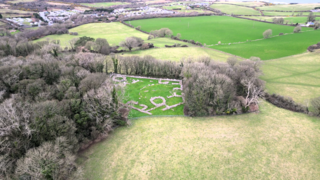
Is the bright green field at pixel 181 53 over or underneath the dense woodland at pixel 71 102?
over

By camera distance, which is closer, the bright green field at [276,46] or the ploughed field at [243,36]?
the bright green field at [276,46]

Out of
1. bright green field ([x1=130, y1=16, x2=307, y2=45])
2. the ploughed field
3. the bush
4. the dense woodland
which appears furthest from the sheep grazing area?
the bush

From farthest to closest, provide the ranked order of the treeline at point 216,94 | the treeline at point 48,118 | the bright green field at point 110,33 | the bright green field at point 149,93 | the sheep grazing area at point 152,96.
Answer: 1. the bright green field at point 110,33
2. the sheep grazing area at point 152,96
3. the bright green field at point 149,93
4. the treeline at point 216,94
5. the treeline at point 48,118

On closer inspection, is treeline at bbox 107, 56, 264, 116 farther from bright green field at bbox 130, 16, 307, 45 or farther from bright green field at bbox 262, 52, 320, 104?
bright green field at bbox 130, 16, 307, 45

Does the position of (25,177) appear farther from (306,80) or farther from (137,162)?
(306,80)

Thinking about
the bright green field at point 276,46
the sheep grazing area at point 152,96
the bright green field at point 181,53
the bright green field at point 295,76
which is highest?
the bright green field at point 276,46

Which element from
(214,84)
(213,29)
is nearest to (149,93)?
(214,84)

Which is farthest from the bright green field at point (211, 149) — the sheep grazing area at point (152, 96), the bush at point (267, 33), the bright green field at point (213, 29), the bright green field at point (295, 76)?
the bush at point (267, 33)

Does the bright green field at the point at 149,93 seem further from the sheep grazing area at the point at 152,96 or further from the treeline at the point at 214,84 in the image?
the treeline at the point at 214,84
